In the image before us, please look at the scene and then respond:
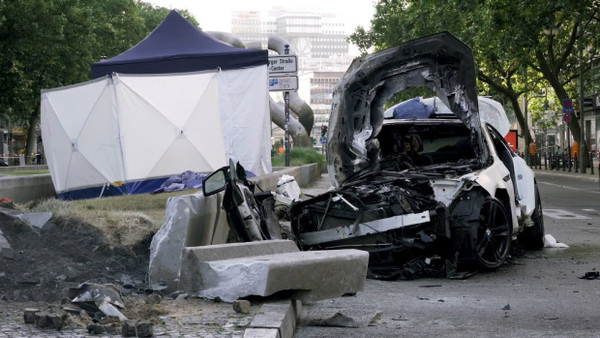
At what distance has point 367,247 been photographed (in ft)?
32.9

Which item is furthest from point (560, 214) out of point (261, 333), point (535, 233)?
point (261, 333)

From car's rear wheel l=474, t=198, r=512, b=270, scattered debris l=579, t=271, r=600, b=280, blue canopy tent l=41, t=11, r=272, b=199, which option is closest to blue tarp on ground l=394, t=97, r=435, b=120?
car's rear wheel l=474, t=198, r=512, b=270

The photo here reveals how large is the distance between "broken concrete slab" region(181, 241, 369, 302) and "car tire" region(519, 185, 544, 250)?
17.2 feet

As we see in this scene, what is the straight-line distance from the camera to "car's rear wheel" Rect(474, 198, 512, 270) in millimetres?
9969

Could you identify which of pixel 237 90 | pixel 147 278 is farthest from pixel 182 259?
pixel 237 90

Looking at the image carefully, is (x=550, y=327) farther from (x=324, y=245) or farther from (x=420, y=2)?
(x=420, y=2)

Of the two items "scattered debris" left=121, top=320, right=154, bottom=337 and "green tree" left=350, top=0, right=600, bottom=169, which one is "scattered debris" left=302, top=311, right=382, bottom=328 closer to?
"scattered debris" left=121, top=320, right=154, bottom=337

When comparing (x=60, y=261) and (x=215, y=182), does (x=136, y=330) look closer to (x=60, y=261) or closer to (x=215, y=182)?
(x=60, y=261)

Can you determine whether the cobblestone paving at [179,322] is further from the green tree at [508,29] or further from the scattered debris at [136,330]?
the green tree at [508,29]

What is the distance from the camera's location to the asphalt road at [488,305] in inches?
269

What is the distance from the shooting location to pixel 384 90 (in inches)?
469

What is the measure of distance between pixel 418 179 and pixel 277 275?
3.79m

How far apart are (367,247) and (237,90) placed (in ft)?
38.5

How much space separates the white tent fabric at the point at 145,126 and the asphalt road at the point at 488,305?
33.2ft
